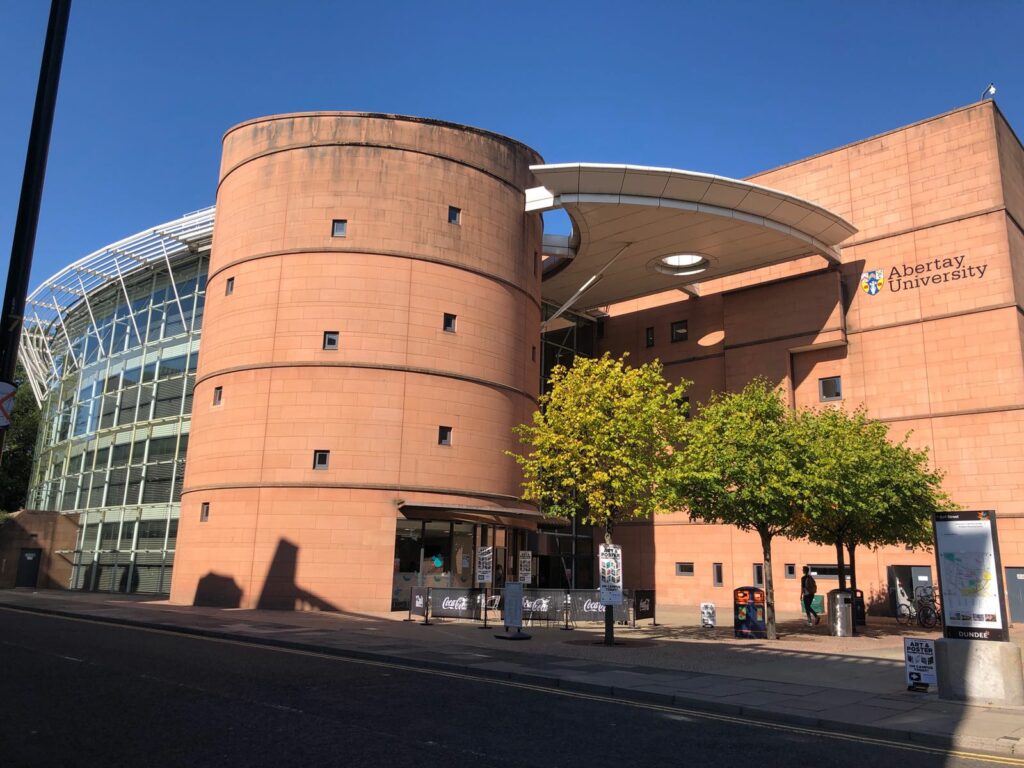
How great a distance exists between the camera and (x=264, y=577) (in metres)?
28.2

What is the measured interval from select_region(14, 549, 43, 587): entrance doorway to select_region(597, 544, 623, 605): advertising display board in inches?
1543

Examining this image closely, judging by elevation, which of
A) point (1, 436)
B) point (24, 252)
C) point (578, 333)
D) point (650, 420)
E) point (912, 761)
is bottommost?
point (912, 761)

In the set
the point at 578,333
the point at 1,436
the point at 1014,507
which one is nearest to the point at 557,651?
the point at 1,436

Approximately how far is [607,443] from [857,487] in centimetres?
767

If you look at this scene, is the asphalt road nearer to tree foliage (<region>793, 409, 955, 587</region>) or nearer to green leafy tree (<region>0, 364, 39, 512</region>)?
tree foliage (<region>793, 409, 955, 587</region>)

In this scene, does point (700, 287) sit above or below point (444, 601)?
above

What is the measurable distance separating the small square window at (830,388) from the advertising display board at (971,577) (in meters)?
25.7

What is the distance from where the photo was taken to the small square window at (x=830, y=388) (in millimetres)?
37594

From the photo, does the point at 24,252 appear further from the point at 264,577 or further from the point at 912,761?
the point at 264,577

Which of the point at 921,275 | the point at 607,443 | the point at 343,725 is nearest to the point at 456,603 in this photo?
the point at 607,443

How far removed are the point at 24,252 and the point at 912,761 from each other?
10.0m

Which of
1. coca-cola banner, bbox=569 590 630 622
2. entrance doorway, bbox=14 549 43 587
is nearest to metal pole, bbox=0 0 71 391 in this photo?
coca-cola banner, bbox=569 590 630 622

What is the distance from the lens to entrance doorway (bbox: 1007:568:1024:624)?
3003 cm

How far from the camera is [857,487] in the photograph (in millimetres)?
23125
